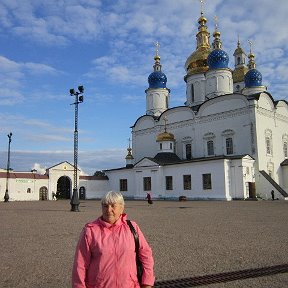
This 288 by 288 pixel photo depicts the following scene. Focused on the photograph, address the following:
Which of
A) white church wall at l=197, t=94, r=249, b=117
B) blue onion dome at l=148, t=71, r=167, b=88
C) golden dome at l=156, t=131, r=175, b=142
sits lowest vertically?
golden dome at l=156, t=131, r=175, b=142

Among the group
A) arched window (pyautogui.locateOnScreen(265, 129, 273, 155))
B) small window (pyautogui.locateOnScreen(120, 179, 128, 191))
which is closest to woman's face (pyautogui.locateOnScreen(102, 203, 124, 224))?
arched window (pyautogui.locateOnScreen(265, 129, 273, 155))

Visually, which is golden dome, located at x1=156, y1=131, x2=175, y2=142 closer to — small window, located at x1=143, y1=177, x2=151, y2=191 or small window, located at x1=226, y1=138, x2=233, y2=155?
small window, located at x1=143, y1=177, x2=151, y2=191

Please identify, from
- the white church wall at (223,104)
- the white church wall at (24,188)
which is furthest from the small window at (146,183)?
the white church wall at (24,188)

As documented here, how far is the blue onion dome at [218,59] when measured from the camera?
4331cm

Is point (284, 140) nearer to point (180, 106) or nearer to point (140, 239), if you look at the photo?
point (180, 106)

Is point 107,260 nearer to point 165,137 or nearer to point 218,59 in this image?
point 165,137

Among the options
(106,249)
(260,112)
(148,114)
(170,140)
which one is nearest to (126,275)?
(106,249)

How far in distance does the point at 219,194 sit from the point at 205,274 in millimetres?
28517

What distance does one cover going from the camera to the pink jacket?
3.08 m

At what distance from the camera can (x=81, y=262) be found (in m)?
3.11

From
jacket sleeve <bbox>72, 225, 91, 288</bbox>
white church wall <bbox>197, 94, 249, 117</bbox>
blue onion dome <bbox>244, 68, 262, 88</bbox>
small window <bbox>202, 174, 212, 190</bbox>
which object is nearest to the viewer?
jacket sleeve <bbox>72, 225, 91, 288</bbox>

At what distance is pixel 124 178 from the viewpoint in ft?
147

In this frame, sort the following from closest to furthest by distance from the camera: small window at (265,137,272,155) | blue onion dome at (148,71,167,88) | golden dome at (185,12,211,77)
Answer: small window at (265,137,272,155) → golden dome at (185,12,211,77) → blue onion dome at (148,71,167,88)

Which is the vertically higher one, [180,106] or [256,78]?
[256,78]
